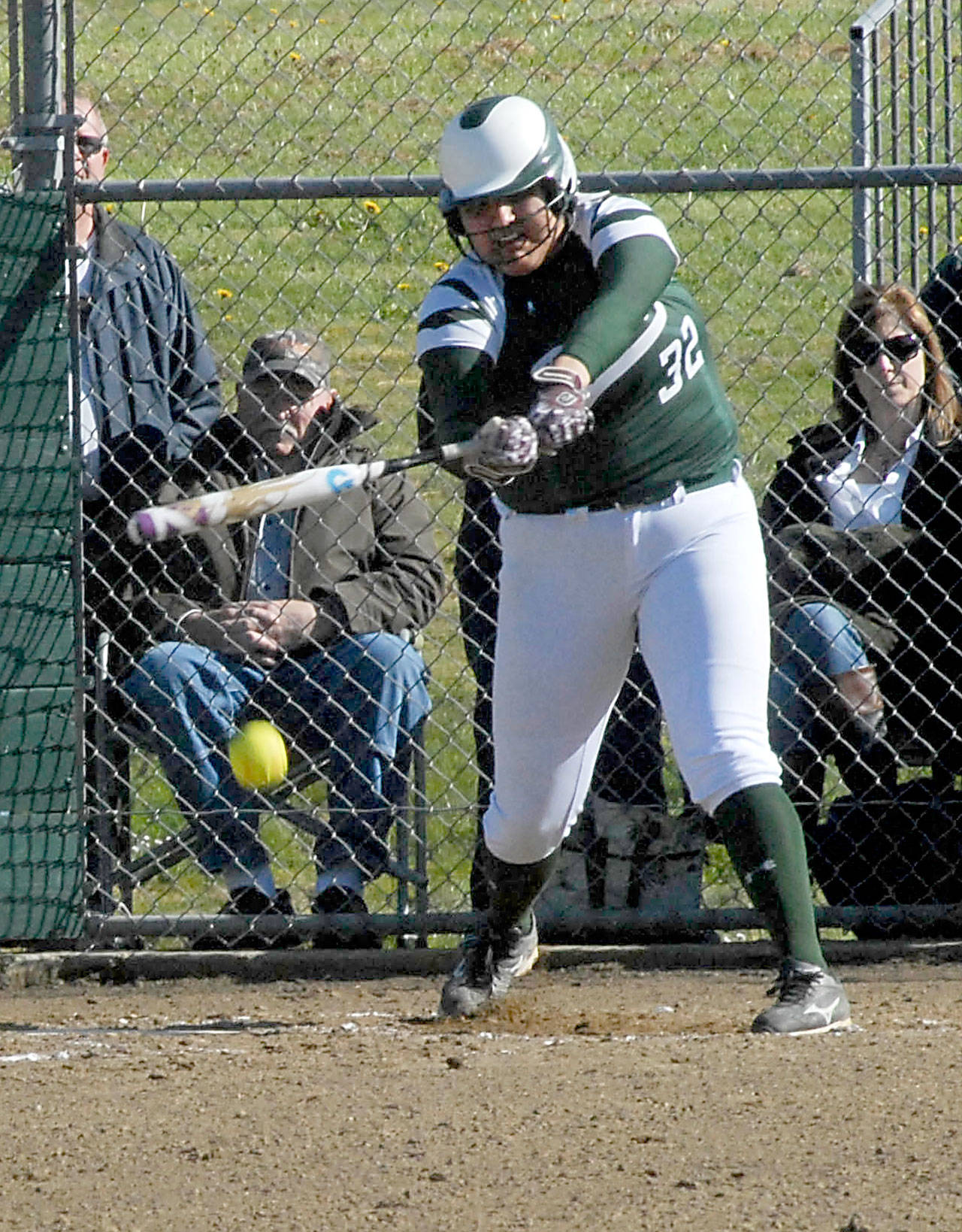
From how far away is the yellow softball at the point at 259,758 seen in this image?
538 cm

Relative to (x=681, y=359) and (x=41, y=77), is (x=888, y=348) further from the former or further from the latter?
(x=41, y=77)

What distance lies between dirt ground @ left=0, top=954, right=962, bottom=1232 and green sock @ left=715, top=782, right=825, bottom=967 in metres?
0.23

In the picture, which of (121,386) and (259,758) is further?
(121,386)

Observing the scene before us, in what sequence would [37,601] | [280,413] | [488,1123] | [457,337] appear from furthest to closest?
[280,413] < [37,601] < [457,337] < [488,1123]

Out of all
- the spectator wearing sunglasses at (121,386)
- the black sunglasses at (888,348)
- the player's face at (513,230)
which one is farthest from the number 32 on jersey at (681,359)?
the spectator wearing sunglasses at (121,386)

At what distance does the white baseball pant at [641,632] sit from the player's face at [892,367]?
144cm

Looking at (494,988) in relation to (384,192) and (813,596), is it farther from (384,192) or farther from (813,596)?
(384,192)

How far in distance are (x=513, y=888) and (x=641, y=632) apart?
2.45 feet

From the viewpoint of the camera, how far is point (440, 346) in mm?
4113

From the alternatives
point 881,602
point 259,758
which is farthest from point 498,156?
point 881,602

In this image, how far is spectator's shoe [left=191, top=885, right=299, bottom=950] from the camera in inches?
221

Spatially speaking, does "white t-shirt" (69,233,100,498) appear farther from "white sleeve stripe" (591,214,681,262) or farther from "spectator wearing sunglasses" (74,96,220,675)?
"white sleeve stripe" (591,214,681,262)

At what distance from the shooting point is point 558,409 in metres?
3.87

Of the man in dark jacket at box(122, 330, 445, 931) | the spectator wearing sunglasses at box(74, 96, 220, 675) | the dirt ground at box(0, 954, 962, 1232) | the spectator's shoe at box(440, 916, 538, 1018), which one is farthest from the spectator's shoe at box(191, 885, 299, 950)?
the spectator's shoe at box(440, 916, 538, 1018)
